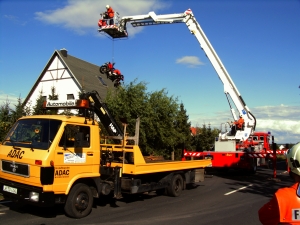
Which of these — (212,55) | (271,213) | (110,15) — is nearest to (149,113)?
(212,55)

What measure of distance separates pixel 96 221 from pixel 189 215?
2.36 m

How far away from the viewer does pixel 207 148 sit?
28.7 m

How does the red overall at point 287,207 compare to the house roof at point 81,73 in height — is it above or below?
below

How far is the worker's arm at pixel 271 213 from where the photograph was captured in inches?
88.7

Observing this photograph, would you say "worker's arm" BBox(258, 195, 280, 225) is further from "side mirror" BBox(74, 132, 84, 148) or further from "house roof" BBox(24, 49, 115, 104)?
"house roof" BBox(24, 49, 115, 104)

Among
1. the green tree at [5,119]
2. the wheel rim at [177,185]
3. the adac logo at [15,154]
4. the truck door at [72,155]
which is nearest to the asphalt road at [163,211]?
the wheel rim at [177,185]

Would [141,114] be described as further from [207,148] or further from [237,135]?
[207,148]

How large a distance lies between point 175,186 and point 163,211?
8.00ft

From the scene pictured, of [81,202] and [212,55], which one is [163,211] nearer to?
[81,202]

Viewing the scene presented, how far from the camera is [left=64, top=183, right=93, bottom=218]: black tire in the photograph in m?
7.30

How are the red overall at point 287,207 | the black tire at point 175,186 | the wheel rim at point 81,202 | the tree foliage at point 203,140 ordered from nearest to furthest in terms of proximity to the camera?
the red overall at point 287,207 < the wheel rim at point 81,202 < the black tire at point 175,186 < the tree foliage at point 203,140

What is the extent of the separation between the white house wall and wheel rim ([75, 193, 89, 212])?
21.0 meters

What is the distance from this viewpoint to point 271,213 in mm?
2328

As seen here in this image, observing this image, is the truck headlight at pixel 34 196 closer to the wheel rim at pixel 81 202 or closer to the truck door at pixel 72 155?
the truck door at pixel 72 155
